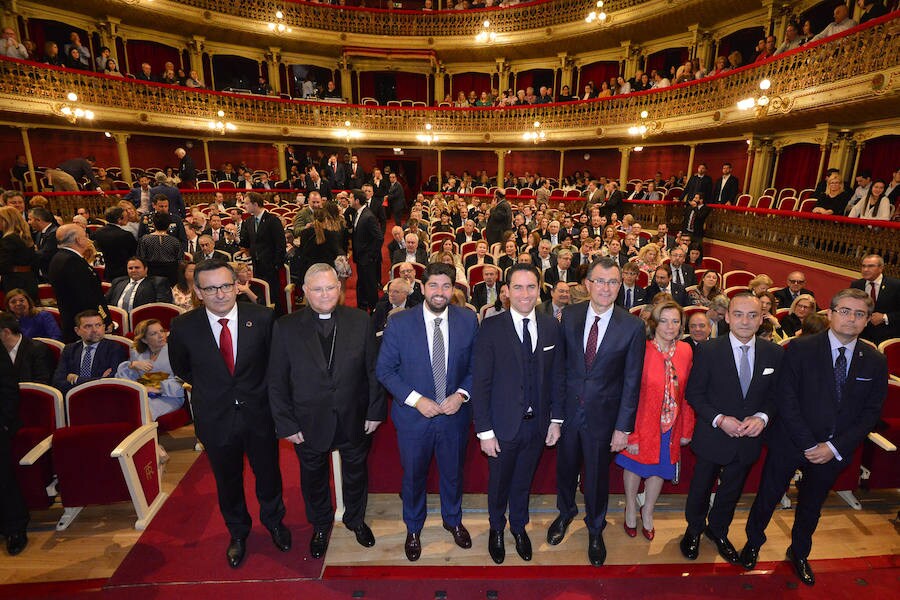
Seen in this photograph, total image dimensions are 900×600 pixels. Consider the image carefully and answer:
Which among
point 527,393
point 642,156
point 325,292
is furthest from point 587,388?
point 642,156

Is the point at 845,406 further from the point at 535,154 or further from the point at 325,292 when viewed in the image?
the point at 535,154

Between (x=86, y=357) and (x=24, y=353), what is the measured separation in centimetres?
37

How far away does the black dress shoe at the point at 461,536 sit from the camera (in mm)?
2668

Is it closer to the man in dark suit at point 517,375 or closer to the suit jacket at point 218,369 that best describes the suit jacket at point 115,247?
the suit jacket at point 218,369

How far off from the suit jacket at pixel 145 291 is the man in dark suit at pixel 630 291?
4.76 m

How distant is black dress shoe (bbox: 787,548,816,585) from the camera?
247 cm

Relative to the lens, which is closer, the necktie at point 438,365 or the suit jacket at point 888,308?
the necktie at point 438,365

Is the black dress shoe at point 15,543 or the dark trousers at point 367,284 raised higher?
the dark trousers at point 367,284

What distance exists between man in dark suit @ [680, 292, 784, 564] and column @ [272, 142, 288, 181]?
649 inches

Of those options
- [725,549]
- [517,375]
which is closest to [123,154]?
[517,375]

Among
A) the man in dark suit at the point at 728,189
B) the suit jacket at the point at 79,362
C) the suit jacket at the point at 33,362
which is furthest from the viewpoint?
the man in dark suit at the point at 728,189

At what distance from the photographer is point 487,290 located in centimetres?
515

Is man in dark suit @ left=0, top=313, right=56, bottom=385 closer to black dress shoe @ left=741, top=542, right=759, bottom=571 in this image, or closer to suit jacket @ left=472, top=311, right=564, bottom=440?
suit jacket @ left=472, top=311, right=564, bottom=440

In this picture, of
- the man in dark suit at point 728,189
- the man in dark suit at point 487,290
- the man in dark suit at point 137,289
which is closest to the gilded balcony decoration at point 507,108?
the man in dark suit at point 728,189
